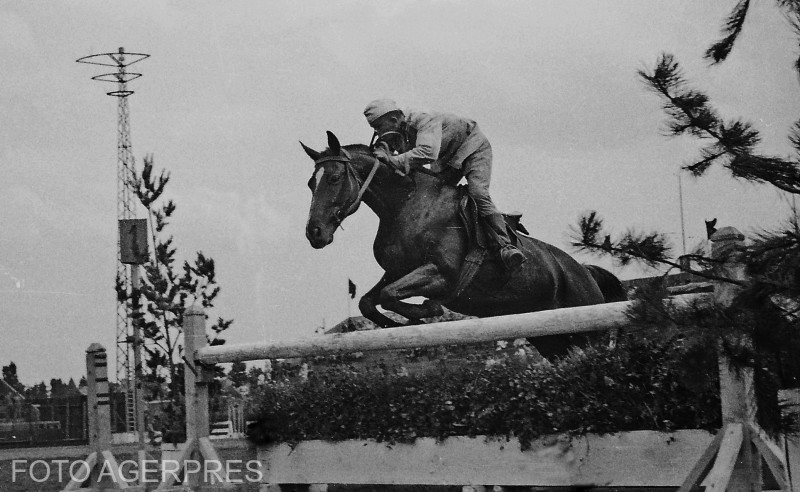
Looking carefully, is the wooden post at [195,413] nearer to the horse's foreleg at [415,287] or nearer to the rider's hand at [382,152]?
the horse's foreleg at [415,287]

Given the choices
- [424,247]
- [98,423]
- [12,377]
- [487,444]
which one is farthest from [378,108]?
[12,377]

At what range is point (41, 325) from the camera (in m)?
6.61

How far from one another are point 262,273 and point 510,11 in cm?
204

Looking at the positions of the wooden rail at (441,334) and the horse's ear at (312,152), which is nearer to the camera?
the wooden rail at (441,334)

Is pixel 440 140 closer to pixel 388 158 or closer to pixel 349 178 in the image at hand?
pixel 388 158

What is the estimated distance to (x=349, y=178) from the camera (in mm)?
5180

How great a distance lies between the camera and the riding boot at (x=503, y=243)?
5129 millimetres

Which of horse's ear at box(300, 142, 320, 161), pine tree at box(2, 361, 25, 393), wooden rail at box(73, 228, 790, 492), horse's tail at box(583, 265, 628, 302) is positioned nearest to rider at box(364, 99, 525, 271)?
horse's ear at box(300, 142, 320, 161)

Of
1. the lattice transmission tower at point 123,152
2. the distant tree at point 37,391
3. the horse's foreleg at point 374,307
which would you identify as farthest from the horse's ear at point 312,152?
the distant tree at point 37,391

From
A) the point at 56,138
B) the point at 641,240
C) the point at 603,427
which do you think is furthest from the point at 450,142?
the point at 56,138

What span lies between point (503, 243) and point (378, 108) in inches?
36.9

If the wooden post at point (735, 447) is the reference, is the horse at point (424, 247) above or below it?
above

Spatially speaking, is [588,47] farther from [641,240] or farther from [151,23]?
[151,23]

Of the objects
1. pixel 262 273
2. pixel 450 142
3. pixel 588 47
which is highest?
pixel 588 47
